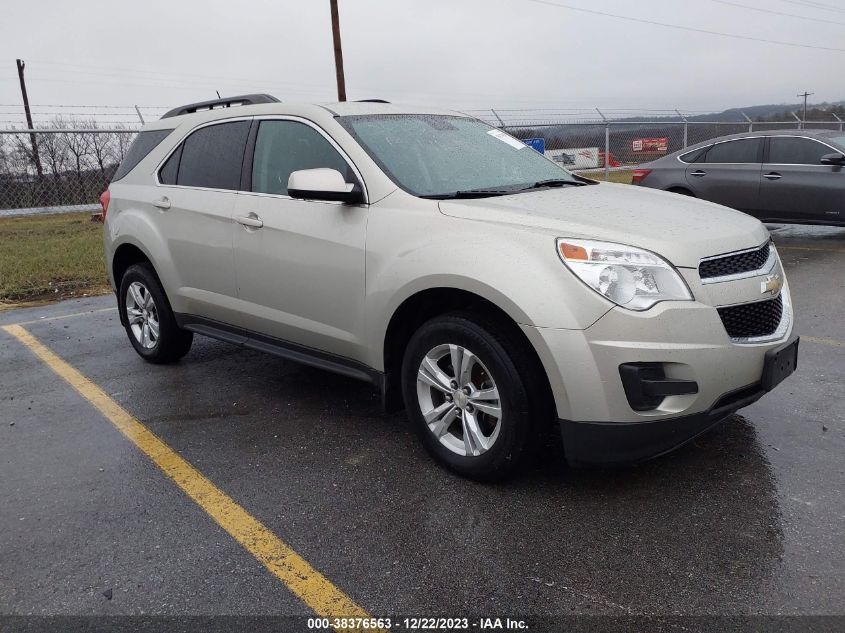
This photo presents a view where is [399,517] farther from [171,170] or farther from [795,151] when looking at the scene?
[795,151]

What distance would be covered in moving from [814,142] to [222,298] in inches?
339

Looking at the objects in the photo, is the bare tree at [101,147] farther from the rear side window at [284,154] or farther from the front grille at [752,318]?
the front grille at [752,318]

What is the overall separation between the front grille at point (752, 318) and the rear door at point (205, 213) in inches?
109

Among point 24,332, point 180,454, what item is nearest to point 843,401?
point 180,454

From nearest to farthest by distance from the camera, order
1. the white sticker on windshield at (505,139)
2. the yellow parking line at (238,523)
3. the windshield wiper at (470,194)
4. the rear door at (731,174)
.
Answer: the yellow parking line at (238,523)
the windshield wiper at (470,194)
the white sticker on windshield at (505,139)
the rear door at (731,174)

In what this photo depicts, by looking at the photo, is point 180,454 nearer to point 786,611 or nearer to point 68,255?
point 786,611

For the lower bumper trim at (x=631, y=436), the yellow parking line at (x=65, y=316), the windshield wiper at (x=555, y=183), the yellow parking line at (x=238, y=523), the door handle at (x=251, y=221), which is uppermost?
the windshield wiper at (x=555, y=183)

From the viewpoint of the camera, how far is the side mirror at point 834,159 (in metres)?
9.38

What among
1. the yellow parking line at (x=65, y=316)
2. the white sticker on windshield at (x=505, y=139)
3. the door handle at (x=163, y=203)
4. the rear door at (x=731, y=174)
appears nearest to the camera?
the white sticker on windshield at (x=505, y=139)

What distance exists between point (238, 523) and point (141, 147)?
3.37 meters

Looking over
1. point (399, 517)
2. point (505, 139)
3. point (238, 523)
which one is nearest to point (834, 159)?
point (505, 139)

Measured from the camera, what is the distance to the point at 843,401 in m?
4.17

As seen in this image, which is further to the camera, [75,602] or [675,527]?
[675,527]

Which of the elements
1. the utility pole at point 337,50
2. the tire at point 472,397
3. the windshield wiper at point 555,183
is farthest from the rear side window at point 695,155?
the utility pole at point 337,50
